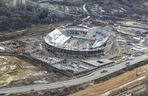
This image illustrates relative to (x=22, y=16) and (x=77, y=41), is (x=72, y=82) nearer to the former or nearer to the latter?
(x=77, y=41)

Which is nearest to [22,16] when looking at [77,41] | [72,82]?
[77,41]

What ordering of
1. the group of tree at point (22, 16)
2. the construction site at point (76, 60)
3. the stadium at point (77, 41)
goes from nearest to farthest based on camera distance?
the construction site at point (76, 60) < the stadium at point (77, 41) < the group of tree at point (22, 16)

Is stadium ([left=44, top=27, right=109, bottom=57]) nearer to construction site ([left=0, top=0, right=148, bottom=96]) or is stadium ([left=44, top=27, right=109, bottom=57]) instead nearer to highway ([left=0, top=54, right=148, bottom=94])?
construction site ([left=0, top=0, right=148, bottom=96])

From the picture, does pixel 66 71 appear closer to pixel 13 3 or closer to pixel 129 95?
pixel 129 95

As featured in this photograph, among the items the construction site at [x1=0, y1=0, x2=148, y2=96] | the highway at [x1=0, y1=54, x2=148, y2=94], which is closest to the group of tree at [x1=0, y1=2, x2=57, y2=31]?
the construction site at [x1=0, y1=0, x2=148, y2=96]

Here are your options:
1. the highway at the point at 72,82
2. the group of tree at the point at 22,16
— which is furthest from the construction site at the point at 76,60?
the group of tree at the point at 22,16

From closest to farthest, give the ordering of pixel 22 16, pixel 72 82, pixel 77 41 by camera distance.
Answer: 1. pixel 72 82
2. pixel 77 41
3. pixel 22 16

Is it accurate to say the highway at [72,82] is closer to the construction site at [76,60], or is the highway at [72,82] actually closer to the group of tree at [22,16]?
the construction site at [76,60]
